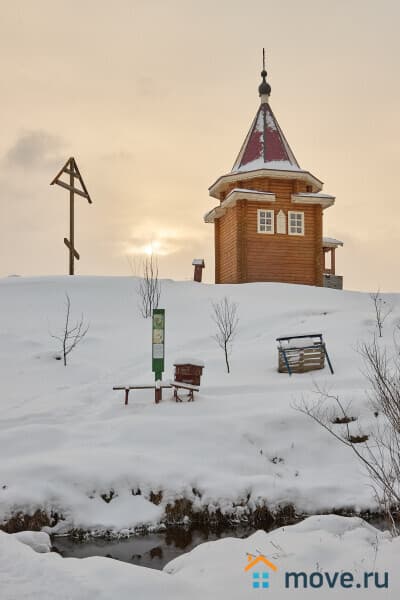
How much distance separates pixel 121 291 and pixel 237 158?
8.75m

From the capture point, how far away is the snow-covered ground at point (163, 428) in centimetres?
821

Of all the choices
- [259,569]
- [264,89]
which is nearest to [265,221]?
[264,89]

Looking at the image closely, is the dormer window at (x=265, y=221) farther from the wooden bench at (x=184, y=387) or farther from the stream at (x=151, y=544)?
the stream at (x=151, y=544)

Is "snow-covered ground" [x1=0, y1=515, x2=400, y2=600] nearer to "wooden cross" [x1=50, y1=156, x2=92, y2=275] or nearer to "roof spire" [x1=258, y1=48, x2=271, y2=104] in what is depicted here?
"wooden cross" [x1=50, y1=156, x2=92, y2=275]

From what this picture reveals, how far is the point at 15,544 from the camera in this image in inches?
233

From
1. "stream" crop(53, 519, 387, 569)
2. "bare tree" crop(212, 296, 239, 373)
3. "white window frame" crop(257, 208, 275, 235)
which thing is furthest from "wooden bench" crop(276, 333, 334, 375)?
"white window frame" crop(257, 208, 275, 235)

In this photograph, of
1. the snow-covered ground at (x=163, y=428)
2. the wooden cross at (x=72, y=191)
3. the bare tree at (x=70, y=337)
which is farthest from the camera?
the wooden cross at (x=72, y=191)

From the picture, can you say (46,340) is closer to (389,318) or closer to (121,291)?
(121,291)

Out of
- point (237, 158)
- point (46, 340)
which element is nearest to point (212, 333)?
point (46, 340)

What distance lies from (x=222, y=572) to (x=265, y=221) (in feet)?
64.7

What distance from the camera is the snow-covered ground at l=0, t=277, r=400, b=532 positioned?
26.9 feet

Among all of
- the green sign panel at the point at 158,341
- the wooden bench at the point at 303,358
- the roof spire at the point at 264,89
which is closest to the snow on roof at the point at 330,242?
the roof spire at the point at 264,89

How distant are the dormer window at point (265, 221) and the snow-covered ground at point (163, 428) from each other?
268 inches

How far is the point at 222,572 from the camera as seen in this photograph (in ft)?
17.7
